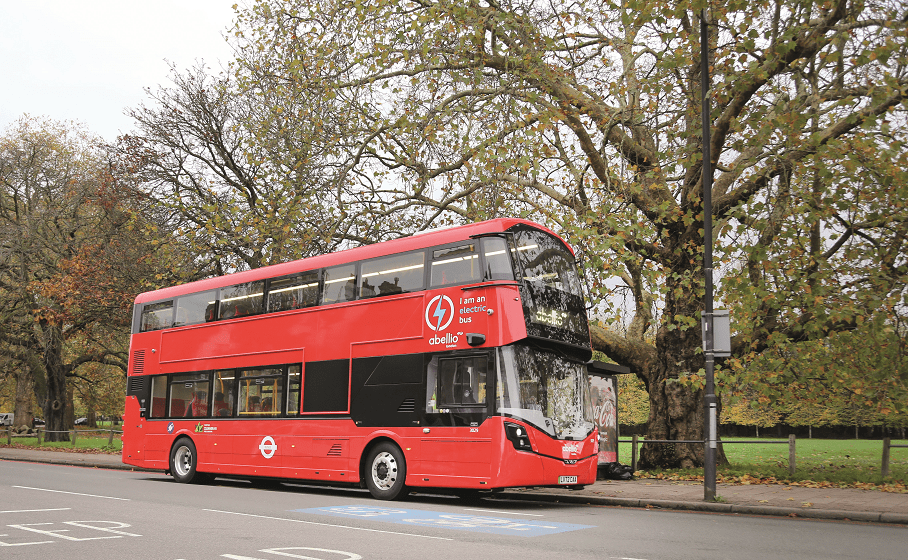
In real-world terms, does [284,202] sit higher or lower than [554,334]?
higher

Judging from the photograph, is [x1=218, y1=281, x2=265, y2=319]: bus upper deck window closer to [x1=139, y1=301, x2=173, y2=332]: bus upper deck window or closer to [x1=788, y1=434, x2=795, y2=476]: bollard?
[x1=139, y1=301, x2=173, y2=332]: bus upper deck window

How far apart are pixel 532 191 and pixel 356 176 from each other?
487 centimetres

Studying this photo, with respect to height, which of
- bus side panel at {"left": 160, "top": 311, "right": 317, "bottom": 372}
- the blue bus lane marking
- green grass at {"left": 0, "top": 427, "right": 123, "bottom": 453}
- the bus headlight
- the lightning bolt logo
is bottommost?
green grass at {"left": 0, "top": 427, "right": 123, "bottom": 453}

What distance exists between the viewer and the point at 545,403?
11.7 m

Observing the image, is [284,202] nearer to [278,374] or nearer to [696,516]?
[278,374]

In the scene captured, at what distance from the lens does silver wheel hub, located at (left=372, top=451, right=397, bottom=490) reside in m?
12.8

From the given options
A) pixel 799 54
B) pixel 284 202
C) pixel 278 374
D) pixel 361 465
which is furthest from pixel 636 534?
pixel 284 202

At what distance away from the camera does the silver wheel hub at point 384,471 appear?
42.0ft

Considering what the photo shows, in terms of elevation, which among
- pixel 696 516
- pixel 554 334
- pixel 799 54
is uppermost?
pixel 799 54

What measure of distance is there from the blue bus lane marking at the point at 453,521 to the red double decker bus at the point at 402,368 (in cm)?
113

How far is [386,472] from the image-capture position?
12.9 metres

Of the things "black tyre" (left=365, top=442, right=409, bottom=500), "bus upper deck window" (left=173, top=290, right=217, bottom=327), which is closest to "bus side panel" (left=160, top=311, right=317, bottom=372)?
"bus upper deck window" (left=173, top=290, right=217, bottom=327)

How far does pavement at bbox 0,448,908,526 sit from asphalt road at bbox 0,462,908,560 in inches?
21.3

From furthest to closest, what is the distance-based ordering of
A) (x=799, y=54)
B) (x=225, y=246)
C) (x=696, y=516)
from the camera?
(x=225, y=246) → (x=799, y=54) → (x=696, y=516)
